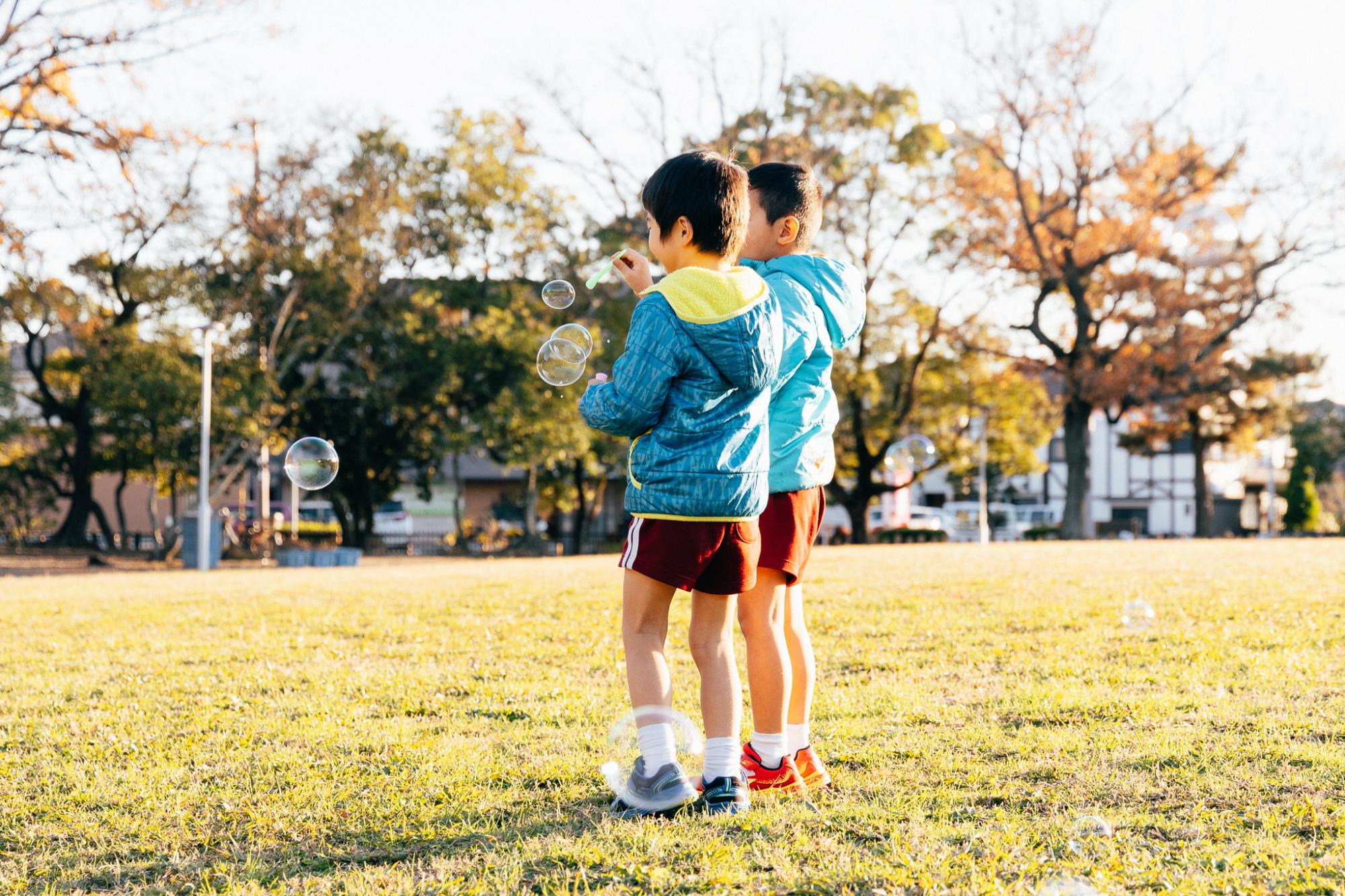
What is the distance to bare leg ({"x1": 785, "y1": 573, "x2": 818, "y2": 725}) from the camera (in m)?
3.37

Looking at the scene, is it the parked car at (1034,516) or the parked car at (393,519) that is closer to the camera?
the parked car at (393,519)

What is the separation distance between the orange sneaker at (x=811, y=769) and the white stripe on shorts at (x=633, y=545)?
0.78 m

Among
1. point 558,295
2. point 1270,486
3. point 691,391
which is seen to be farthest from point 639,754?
point 1270,486

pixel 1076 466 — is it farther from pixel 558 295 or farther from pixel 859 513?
pixel 558 295

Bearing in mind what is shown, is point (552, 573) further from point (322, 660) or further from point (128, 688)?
point (128, 688)

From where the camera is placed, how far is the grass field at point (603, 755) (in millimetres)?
2496

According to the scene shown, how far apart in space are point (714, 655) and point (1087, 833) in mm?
981

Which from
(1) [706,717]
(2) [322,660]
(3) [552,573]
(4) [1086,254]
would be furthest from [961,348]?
(1) [706,717]

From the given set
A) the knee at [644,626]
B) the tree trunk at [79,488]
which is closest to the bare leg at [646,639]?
the knee at [644,626]

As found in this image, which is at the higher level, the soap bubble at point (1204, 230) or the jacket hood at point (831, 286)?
the soap bubble at point (1204, 230)

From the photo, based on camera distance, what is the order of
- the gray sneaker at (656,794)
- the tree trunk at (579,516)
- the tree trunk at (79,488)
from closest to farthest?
the gray sneaker at (656,794)
the tree trunk at (79,488)
the tree trunk at (579,516)

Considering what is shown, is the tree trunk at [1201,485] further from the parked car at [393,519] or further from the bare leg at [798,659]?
the bare leg at [798,659]

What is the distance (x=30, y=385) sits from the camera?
41.1 m

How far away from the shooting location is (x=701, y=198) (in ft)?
9.87
